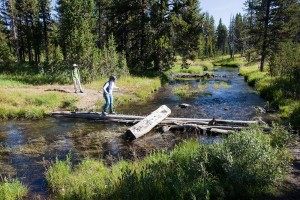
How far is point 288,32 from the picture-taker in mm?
38219

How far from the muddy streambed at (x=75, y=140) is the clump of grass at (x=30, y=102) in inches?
46.8

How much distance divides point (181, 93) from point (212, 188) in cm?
2091

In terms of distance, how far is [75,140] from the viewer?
1404 centimetres

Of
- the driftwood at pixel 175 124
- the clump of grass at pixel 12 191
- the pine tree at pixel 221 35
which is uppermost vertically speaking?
the pine tree at pixel 221 35

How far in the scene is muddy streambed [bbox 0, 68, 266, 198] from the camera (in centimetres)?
1054

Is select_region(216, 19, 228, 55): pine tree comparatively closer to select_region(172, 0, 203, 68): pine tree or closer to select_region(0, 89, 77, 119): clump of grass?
select_region(172, 0, 203, 68): pine tree

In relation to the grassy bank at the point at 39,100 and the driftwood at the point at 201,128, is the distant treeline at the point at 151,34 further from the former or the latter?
the driftwood at the point at 201,128

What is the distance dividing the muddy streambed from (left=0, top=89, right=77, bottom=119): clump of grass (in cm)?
119

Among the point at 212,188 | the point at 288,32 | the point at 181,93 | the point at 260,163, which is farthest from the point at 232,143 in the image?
the point at 288,32

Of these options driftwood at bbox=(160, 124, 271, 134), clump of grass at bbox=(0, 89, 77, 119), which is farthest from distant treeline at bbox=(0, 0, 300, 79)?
driftwood at bbox=(160, 124, 271, 134)

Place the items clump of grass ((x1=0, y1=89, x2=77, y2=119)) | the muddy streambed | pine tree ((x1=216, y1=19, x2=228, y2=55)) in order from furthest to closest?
pine tree ((x1=216, y1=19, x2=228, y2=55)) < clump of grass ((x1=0, y1=89, x2=77, y2=119)) < the muddy streambed

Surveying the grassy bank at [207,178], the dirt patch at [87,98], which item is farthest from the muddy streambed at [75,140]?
the dirt patch at [87,98]

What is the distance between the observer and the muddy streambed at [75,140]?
1054 centimetres

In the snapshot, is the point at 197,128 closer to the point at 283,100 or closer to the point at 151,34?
the point at 283,100
